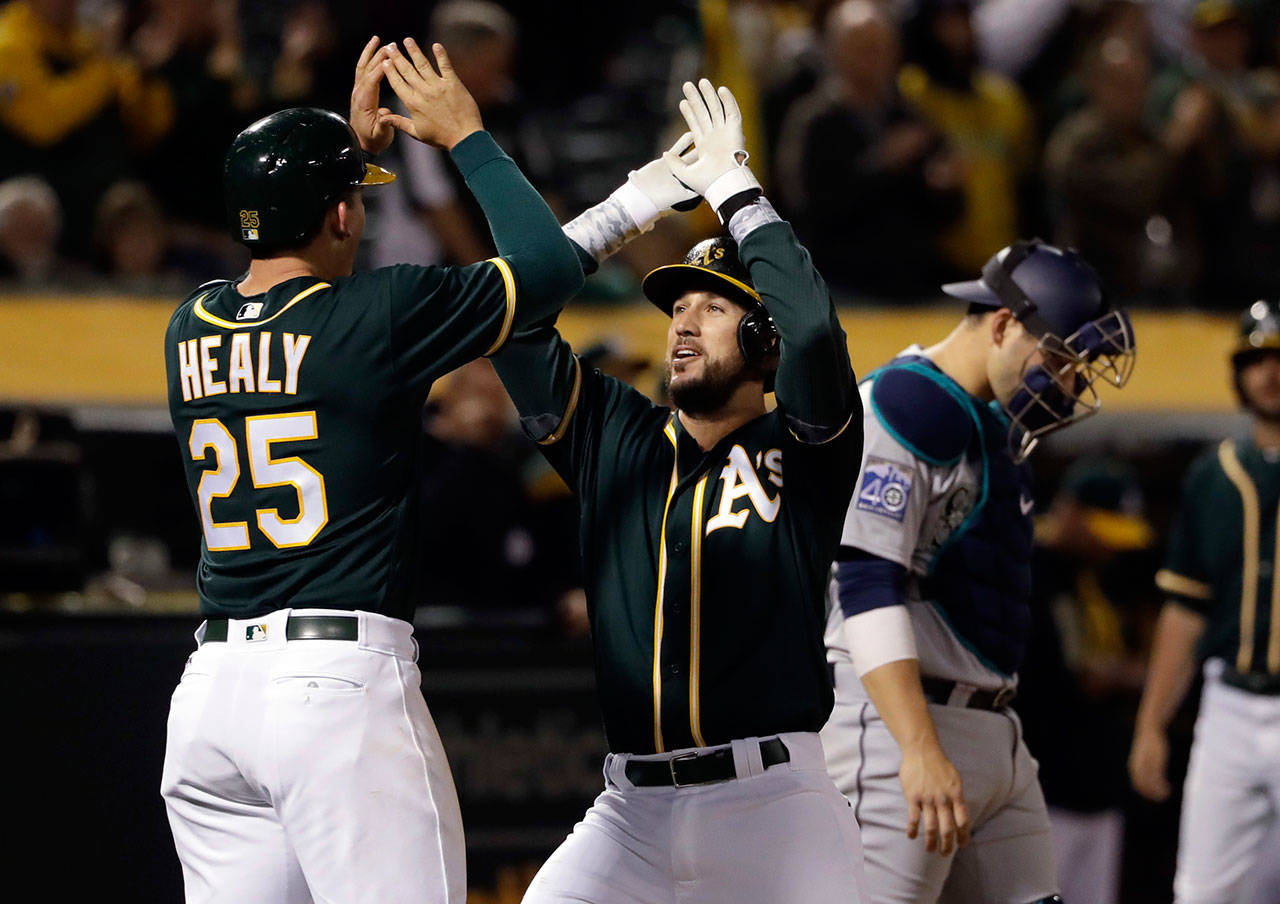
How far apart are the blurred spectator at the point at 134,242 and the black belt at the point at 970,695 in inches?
202

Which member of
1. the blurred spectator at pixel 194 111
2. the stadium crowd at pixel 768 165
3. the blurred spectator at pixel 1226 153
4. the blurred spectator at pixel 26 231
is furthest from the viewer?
the blurred spectator at pixel 1226 153

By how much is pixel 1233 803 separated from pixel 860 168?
4.03 m

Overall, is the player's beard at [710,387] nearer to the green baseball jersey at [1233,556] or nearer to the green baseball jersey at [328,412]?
the green baseball jersey at [328,412]

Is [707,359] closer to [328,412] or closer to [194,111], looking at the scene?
[328,412]

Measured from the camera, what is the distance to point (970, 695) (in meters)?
4.19

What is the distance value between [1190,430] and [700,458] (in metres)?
6.05

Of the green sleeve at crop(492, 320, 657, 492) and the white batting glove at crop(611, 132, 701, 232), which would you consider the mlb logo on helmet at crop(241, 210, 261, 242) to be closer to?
the green sleeve at crop(492, 320, 657, 492)

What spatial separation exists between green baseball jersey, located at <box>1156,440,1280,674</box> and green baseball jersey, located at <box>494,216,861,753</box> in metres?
3.15

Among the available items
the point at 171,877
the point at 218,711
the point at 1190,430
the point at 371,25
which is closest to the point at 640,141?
the point at 371,25

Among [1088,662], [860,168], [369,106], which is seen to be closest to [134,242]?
[860,168]

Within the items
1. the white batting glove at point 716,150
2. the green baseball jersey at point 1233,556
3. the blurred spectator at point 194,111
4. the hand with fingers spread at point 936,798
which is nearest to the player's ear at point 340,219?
the white batting glove at point 716,150

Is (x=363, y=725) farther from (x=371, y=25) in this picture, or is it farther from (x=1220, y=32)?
(x=1220, y=32)

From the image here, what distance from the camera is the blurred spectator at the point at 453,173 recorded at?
8211mm

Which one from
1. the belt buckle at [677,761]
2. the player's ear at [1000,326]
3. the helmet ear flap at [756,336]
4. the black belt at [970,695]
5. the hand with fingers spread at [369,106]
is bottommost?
the belt buckle at [677,761]
